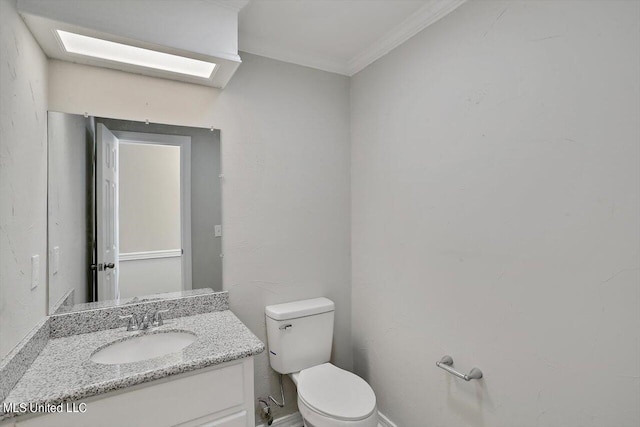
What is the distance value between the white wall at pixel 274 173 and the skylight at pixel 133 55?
127 mm

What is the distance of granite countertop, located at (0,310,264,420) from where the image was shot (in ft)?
3.33

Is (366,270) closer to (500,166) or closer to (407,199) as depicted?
(407,199)

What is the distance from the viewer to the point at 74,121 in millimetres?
1530

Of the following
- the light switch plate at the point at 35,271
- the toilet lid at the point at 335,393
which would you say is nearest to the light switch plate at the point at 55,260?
the light switch plate at the point at 35,271

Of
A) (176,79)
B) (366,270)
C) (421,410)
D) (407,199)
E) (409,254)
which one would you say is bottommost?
(421,410)

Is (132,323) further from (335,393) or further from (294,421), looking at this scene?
(294,421)

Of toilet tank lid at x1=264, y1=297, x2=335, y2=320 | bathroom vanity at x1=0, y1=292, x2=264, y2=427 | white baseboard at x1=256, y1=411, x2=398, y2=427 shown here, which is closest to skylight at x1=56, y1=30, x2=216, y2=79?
bathroom vanity at x1=0, y1=292, x2=264, y2=427

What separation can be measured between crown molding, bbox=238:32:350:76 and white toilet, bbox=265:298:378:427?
154 centimetres

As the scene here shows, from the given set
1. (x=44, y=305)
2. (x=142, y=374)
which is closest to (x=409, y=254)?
(x=142, y=374)

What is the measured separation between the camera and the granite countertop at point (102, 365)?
102 cm

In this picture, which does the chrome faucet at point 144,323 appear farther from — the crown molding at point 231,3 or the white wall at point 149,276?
the crown molding at point 231,3

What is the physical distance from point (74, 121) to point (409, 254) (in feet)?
5.92

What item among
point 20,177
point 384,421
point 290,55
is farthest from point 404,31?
point 384,421

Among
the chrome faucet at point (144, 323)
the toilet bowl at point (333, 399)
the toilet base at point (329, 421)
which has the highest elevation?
the chrome faucet at point (144, 323)
